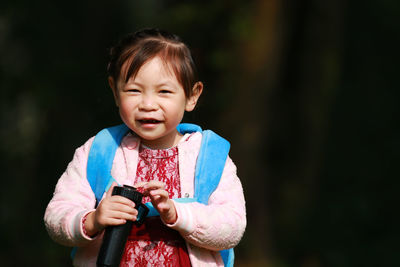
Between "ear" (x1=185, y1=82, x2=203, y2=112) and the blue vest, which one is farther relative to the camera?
"ear" (x1=185, y1=82, x2=203, y2=112)

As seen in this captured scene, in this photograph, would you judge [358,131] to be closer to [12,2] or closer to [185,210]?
[12,2]

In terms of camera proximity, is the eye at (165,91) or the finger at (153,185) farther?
the eye at (165,91)

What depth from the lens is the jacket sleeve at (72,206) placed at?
8.38 ft

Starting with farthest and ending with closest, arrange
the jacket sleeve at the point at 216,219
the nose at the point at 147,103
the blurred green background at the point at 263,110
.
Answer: the blurred green background at the point at 263,110, the nose at the point at 147,103, the jacket sleeve at the point at 216,219

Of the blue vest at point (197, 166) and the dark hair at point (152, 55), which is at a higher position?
the dark hair at point (152, 55)

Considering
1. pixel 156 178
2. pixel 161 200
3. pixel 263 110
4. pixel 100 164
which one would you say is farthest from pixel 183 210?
pixel 263 110

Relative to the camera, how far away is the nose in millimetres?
2648

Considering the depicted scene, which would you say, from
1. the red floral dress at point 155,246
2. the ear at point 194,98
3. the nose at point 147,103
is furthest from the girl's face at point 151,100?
the red floral dress at point 155,246

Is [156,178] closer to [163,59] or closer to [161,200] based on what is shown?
[161,200]

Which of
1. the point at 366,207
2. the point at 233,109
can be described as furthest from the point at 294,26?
the point at 366,207

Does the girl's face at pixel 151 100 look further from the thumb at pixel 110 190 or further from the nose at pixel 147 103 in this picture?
the thumb at pixel 110 190

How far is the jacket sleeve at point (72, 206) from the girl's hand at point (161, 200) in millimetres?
288

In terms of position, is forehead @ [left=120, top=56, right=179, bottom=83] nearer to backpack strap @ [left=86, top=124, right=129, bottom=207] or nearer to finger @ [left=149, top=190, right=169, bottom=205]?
backpack strap @ [left=86, top=124, right=129, bottom=207]

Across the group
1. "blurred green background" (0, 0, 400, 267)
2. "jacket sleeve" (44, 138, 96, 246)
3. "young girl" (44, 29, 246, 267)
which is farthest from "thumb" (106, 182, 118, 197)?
"blurred green background" (0, 0, 400, 267)
